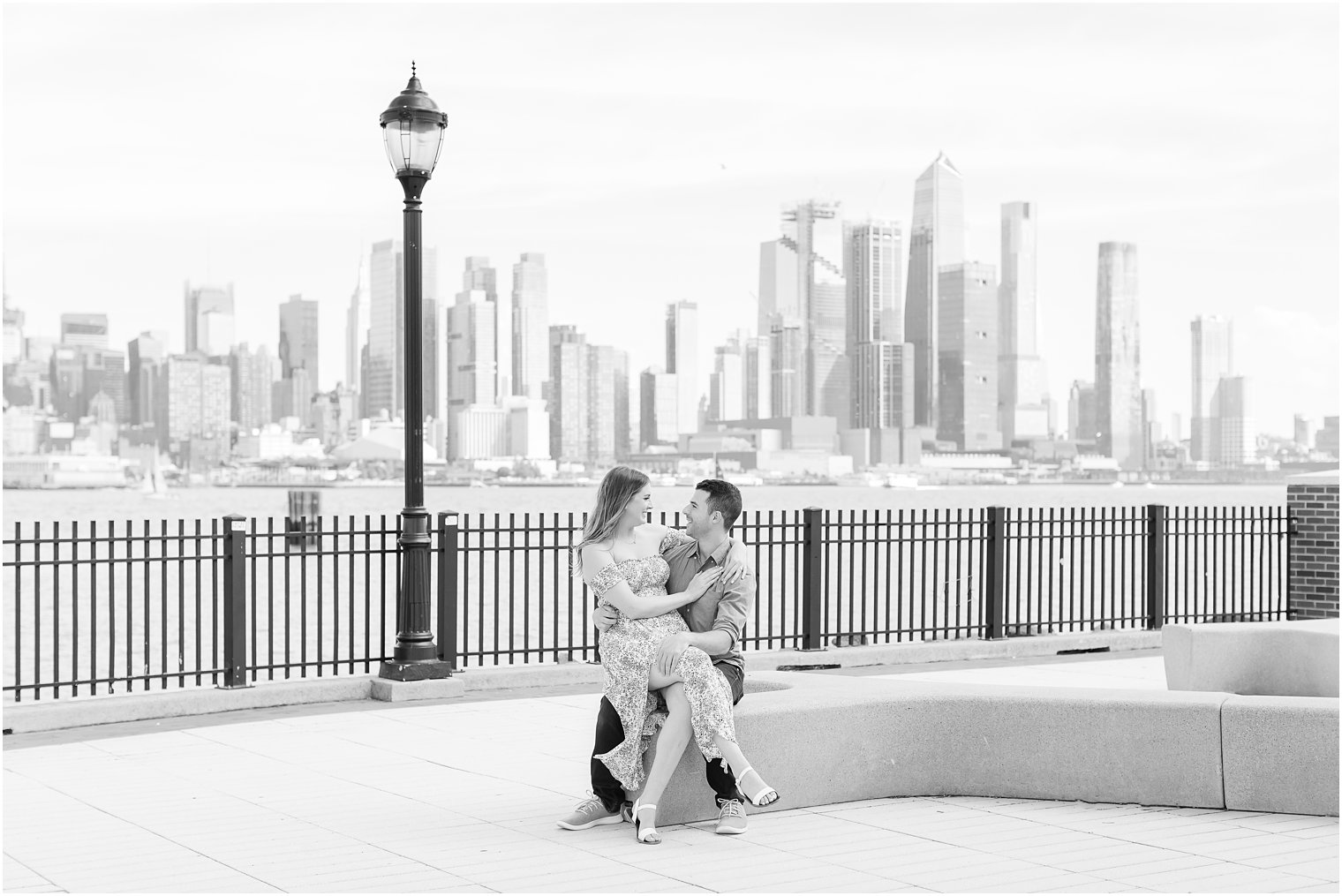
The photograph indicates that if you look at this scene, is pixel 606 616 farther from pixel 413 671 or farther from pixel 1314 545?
pixel 1314 545

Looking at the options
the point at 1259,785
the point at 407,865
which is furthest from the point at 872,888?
the point at 1259,785

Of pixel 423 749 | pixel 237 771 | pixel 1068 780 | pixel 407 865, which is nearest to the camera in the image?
pixel 407 865

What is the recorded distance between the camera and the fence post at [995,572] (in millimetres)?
14742

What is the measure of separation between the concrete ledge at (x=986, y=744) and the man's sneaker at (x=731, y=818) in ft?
1.02

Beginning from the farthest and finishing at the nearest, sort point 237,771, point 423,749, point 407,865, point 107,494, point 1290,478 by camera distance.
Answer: point 107,494 → point 1290,478 → point 423,749 → point 237,771 → point 407,865

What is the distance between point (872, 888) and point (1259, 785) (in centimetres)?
254

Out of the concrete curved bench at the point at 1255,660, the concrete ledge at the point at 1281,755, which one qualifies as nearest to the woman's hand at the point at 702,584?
the concrete ledge at the point at 1281,755

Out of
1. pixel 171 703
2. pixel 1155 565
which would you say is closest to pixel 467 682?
pixel 171 703

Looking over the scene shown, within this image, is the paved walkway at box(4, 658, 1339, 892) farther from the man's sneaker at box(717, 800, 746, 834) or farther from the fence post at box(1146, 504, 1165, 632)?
the fence post at box(1146, 504, 1165, 632)

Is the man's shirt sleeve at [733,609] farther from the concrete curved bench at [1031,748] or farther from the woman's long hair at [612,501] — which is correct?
the woman's long hair at [612,501]

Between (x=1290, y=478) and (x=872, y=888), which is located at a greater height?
(x=1290, y=478)

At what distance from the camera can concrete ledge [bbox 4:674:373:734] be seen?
10336 mm

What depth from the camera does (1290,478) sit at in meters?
17.3

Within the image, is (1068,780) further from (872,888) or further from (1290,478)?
(1290,478)
